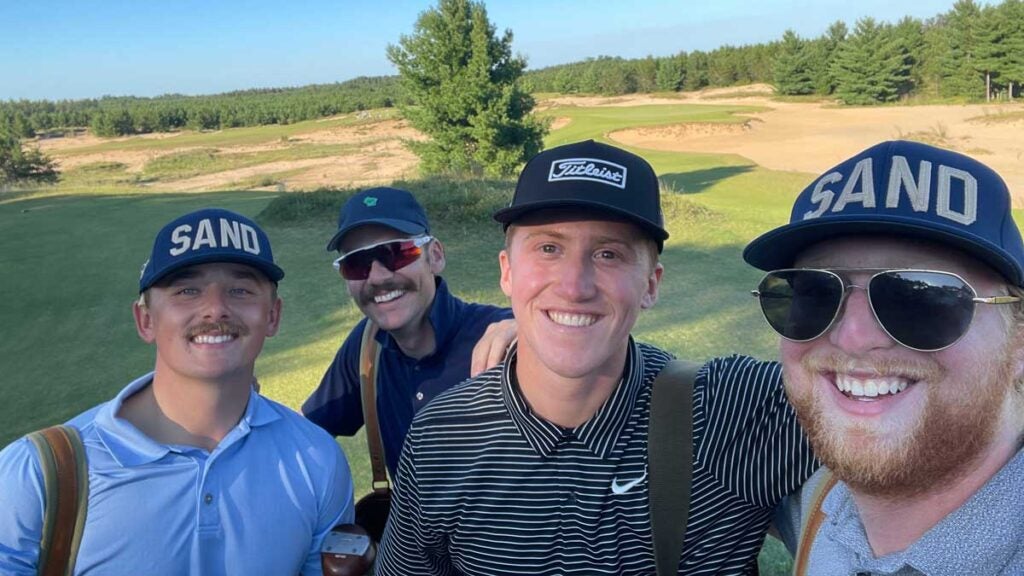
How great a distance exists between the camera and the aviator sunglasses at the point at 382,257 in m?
3.06

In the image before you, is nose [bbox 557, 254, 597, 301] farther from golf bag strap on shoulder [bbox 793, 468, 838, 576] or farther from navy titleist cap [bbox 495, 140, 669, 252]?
golf bag strap on shoulder [bbox 793, 468, 838, 576]

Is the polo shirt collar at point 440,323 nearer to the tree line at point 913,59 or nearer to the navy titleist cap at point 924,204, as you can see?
the navy titleist cap at point 924,204

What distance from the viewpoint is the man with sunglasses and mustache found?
293 cm

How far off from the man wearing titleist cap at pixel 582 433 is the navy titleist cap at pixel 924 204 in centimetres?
55

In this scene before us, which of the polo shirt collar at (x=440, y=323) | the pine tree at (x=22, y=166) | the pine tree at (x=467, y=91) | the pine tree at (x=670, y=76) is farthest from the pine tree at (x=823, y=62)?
the polo shirt collar at (x=440, y=323)

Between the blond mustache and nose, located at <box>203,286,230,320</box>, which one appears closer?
the blond mustache

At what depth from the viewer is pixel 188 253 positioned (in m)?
2.17

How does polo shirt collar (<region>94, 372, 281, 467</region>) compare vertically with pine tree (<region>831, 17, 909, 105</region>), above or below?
below

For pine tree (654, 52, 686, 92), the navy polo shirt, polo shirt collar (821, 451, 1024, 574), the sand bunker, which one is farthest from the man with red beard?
pine tree (654, 52, 686, 92)

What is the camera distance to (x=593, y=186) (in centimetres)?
180

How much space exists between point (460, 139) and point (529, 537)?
60.9ft

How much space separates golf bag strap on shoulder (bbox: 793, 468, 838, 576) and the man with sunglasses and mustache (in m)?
1.57

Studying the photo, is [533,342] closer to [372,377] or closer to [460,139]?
[372,377]

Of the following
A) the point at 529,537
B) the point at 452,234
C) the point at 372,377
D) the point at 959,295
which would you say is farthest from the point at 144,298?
the point at 452,234
